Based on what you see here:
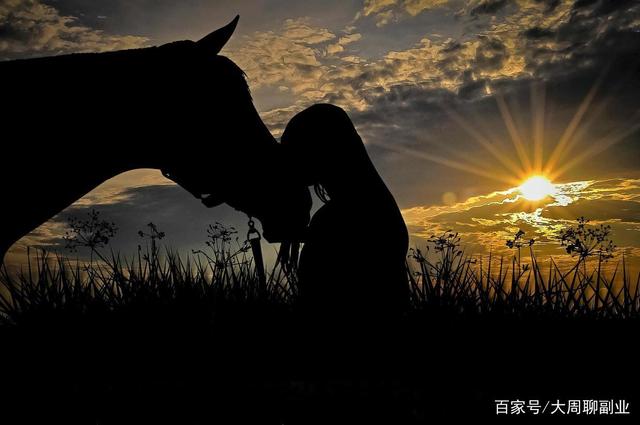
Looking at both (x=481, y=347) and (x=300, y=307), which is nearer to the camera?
(x=300, y=307)

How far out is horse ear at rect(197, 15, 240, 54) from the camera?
3.84 m

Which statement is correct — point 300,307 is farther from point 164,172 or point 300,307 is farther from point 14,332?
point 14,332

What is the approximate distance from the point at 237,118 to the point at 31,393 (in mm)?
2162

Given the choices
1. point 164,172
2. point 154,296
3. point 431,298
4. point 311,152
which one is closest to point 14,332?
point 154,296

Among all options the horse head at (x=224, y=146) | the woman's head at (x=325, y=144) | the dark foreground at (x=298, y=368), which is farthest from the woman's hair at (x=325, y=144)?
the dark foreground at (x=298, y=368)

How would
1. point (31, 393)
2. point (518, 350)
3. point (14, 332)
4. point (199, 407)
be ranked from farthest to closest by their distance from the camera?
point (14, 332) → point (518, 350) → point (31, 393) → point (199, 407)

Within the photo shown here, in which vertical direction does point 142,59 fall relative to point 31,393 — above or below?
above

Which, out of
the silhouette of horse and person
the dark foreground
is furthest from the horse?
the dark foreground

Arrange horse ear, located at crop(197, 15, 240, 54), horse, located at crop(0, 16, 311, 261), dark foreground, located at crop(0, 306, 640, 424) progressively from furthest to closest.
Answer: horse ear, located at crop(197, 15, 240, 54) → horse, located at crop(0, 16, 311, 261) → dark foreground, located at crop(0, 306, 640, 424)

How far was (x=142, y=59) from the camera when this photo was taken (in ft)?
12.3

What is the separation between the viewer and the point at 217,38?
385 cm

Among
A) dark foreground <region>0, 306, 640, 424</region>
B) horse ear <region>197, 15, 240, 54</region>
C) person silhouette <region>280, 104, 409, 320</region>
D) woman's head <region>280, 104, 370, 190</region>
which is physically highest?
horse ear <region>197, 15, 240, 54</region>

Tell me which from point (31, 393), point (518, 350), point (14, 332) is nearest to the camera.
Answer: point (31, 393)

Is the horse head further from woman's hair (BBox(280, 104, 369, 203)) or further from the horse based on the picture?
woman's hair (BBox(280, 104, 369, 203))
